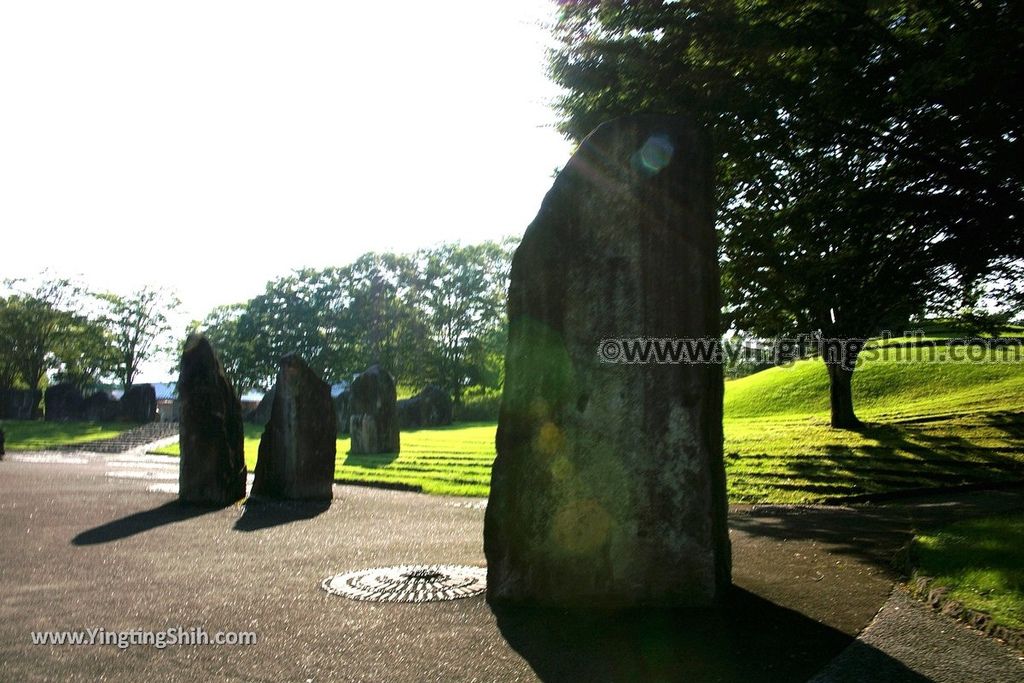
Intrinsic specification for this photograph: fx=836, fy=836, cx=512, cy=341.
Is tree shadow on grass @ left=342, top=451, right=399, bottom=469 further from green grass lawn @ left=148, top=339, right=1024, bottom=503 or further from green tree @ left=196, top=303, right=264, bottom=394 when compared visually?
green tree @ left=196, top=303, right=264, bottom=394

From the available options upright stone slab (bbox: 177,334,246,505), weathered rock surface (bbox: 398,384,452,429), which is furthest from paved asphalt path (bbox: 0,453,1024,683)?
weathered rock surface (bbox: 398,384,452,429)

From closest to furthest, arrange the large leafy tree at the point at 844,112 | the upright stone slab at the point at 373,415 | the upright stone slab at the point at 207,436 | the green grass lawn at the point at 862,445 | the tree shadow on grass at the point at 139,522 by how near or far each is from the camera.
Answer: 1. the large leafy tree at the point at 844,112
2. the tree shadow on grass at the point at 139,522
3. the upright stone slab at the point at 207,436
4. the green grass lawn at the point at 862,445
5. the upright stone slab at the point at 373,415

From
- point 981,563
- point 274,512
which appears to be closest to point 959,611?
point 981,563

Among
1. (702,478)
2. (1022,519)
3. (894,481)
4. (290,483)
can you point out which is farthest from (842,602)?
(290,483)

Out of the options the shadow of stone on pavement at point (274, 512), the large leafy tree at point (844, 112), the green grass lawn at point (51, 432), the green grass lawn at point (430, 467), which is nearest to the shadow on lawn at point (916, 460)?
the large leafy tree at point (844, 112)

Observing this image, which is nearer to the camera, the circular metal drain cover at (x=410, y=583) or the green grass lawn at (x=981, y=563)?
the green grass lawn at (x=981, y=563)

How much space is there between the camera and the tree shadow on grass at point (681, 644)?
4887mm

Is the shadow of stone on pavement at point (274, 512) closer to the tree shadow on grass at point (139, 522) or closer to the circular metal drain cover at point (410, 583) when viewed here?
the tree shadow on grass at point (139, 522)

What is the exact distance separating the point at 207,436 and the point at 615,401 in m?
10.0

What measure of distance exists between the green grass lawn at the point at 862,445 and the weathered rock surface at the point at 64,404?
25574mm

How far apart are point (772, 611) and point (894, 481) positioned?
10.1 m

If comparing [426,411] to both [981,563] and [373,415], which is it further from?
[981,563]

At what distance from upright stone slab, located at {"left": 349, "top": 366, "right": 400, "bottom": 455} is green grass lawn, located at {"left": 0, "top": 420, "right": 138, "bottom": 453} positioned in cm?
1756

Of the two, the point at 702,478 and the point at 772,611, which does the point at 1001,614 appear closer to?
the point at 772,611
